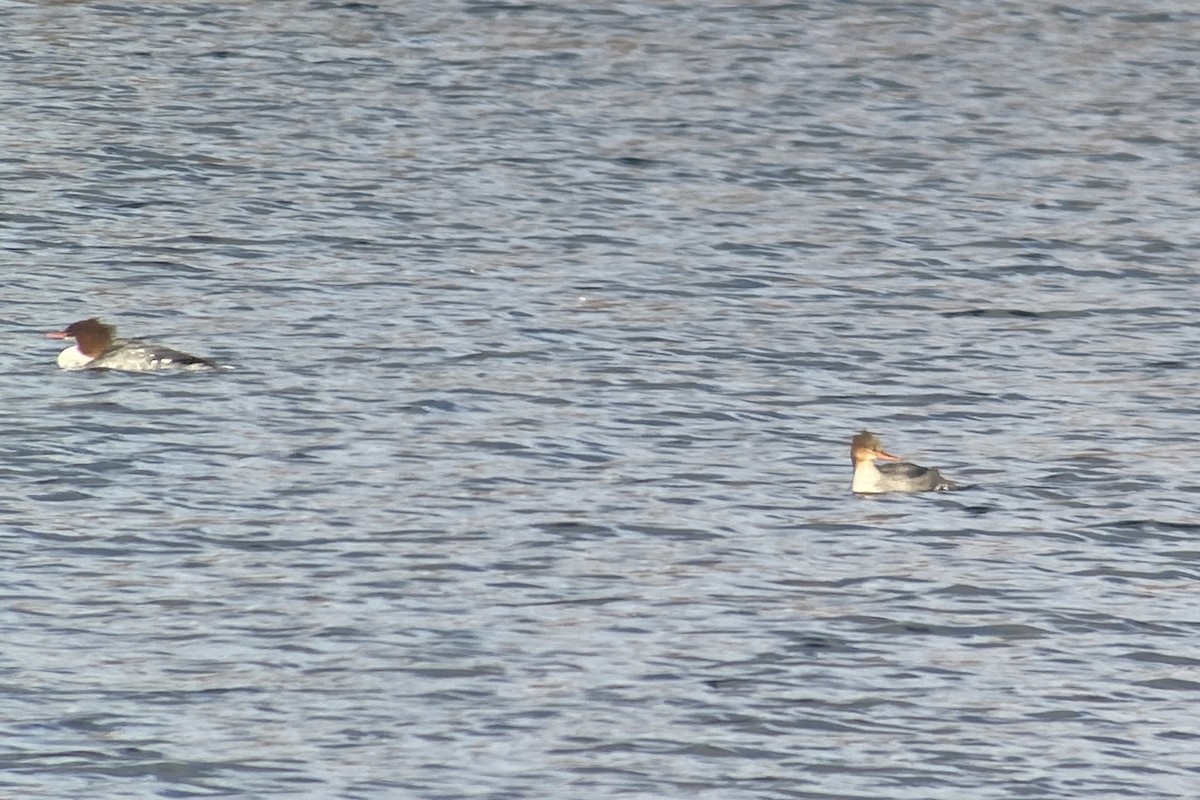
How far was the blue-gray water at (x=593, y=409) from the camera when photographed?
12.9 metres

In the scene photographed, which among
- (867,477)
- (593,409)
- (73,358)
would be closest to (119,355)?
(73,358)

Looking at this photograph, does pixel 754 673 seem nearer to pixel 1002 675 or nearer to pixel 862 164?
pixel 1002 675

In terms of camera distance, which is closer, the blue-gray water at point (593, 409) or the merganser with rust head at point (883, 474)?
the blue-gray water at point (593, 409)

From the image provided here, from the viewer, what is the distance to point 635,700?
13.2 metres

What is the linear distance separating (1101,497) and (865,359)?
153 inches

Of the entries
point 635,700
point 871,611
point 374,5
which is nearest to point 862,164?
point 374,5

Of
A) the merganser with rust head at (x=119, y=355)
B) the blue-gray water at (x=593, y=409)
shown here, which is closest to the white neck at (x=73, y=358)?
the merganser with rust head at (x=119, y=355)

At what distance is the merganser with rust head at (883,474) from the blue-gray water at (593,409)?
15 cm

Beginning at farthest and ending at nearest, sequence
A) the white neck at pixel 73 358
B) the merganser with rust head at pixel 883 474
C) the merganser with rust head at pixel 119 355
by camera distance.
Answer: the white neck at pixel 73 358
the merganser with rust head at pixel 119 355
the merganser with rust head at pixel 883 474

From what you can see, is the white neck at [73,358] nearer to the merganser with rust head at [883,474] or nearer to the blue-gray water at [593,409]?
the blue-gray water at [593,409]

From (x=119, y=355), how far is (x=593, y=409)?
3.84 metres

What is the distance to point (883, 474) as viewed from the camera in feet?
55.8

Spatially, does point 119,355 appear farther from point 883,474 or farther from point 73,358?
point 883,474

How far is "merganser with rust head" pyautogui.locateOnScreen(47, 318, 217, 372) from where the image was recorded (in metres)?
Answer: 19.9
